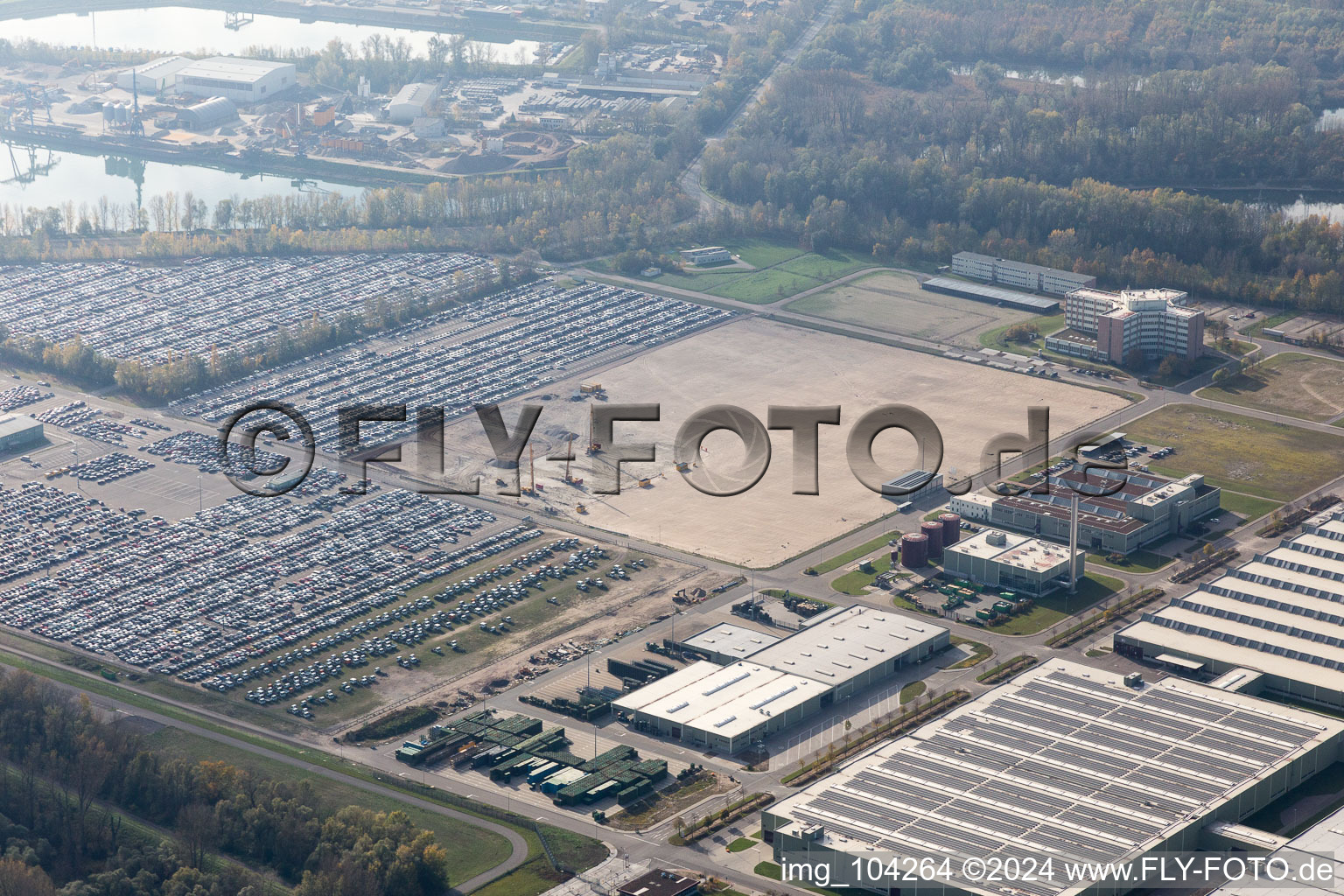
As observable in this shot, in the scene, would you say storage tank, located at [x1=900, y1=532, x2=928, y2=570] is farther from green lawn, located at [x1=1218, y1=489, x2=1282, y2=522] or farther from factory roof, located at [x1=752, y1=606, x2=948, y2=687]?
green lawn, located at [x1=1218, y1=489, x2=1282, y2=522]

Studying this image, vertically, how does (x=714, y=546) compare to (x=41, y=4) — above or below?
below

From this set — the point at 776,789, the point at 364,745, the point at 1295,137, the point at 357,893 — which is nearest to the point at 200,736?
the point at 364,745

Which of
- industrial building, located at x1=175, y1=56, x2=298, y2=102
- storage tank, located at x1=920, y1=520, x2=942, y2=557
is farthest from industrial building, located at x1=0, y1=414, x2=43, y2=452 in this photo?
industrial building, located at x1=175, y1=56, x2=298, y2=102

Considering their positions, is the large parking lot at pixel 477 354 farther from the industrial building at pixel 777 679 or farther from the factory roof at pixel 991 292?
the industrial building at pixel 777 679

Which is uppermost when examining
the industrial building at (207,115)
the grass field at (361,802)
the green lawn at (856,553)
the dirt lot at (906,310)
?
the industrial building at (207,115)

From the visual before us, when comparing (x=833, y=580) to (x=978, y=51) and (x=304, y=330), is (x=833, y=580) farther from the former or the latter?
(x=978, y=51)

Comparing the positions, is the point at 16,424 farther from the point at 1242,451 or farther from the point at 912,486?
the point at 1242,451

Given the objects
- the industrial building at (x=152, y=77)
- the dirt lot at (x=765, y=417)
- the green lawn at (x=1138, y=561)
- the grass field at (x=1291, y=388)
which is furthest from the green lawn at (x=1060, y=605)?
the industrial building at (x=152, y=77)
